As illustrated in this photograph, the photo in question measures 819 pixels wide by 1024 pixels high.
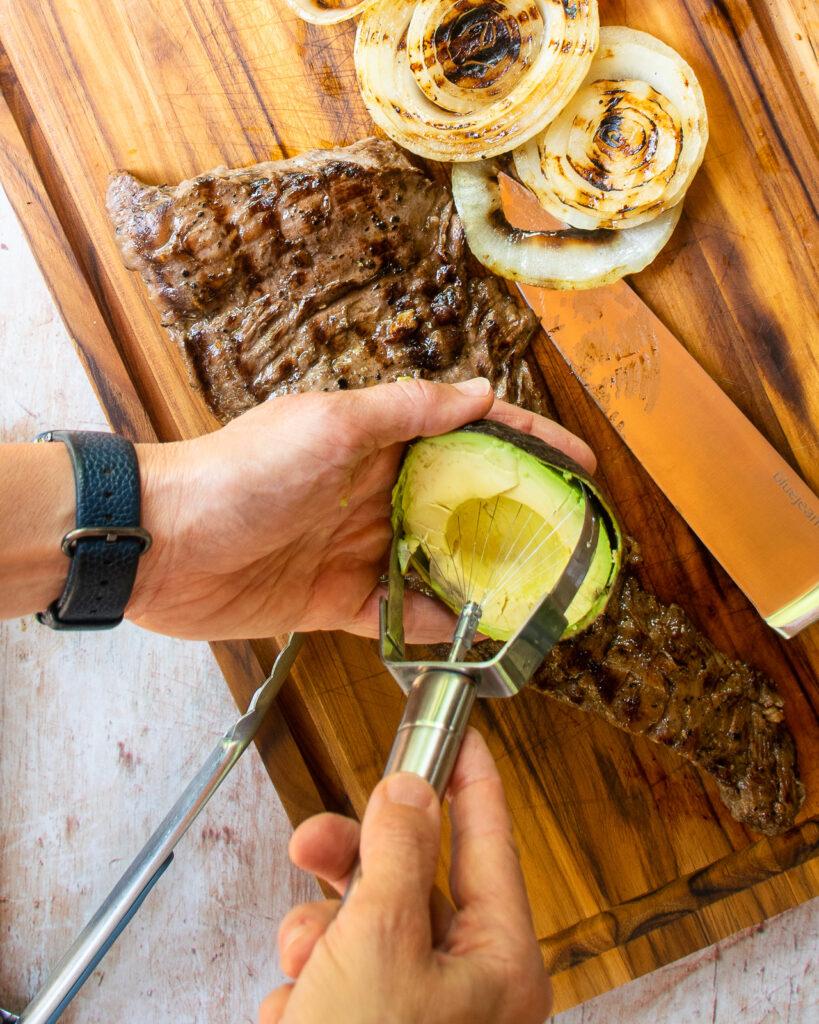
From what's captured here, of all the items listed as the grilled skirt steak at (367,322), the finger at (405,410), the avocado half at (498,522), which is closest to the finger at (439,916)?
the avocado half at (498,522)

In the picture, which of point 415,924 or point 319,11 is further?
point 319,11

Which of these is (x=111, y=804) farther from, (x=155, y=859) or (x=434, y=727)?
(x=434, y=727)

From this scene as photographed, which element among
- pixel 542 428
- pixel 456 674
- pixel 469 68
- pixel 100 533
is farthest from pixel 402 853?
pixel 469 68

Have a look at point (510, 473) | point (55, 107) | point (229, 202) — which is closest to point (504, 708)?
point (510, 473)

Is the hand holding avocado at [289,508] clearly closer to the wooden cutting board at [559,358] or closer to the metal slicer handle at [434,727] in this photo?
the wooden cutting board at [559,358]

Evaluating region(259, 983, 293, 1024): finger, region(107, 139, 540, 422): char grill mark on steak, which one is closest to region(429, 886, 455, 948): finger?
region(259, 983, 293, 1024): finger

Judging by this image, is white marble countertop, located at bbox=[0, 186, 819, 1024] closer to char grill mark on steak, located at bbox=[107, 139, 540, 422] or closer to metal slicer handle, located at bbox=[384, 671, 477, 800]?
char grill mark on steak, located at bbox=[107, 139, 540, 422]
